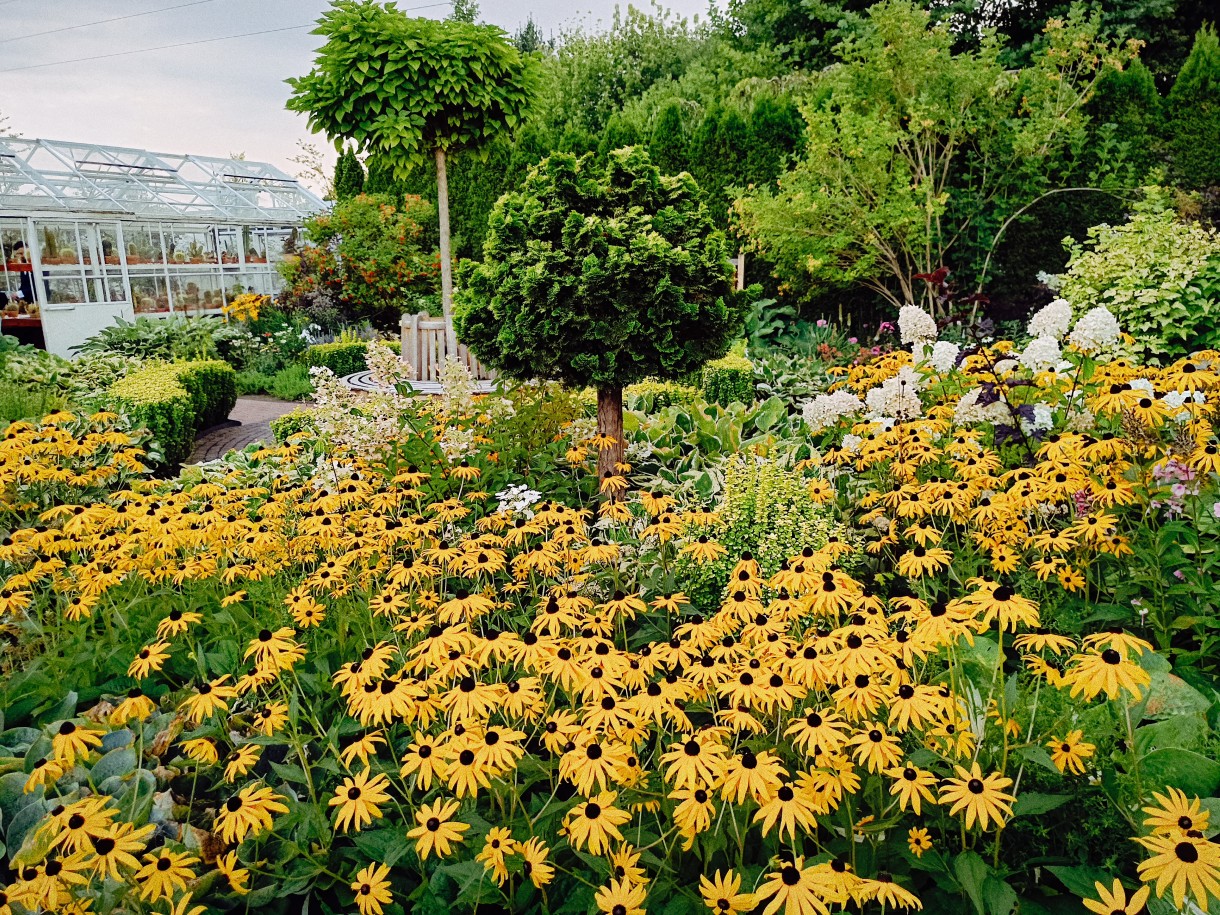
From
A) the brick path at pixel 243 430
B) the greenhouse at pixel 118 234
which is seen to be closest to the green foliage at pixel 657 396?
the brick path at pixel 243 430

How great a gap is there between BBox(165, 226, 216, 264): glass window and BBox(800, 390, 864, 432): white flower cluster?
43.3 feet

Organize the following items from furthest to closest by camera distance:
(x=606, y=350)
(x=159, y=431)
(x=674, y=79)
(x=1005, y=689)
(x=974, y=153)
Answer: (x=674, y=79) < (x=974, y=153) < (x=159, y=431) < (x=606, y=350) < (x=1005, y=689)

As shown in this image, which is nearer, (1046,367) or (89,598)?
(89,598)

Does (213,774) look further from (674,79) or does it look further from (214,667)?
(674,79)

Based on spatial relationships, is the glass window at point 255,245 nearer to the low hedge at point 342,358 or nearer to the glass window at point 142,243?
the glass window at point 142,243

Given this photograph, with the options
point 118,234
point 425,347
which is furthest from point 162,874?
point 118,234

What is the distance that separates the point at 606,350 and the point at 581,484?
31.2 inches

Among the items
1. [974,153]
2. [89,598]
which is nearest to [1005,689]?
[89,598]

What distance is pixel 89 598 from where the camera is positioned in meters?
2.28

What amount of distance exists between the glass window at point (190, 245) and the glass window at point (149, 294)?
627mm

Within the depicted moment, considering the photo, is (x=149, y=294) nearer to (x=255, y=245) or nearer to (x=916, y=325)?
(x=255, y=245)

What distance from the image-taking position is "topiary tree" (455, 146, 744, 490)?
136 inches

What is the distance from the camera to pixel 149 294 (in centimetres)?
1302

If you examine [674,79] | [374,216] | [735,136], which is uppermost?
[674,79]
